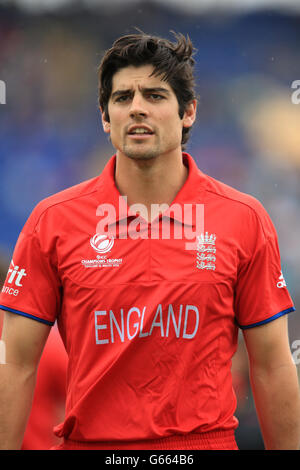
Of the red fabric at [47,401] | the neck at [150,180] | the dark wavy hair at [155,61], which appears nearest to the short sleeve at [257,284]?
the neck at [150,180]

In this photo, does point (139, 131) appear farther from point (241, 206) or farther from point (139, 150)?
point (241, 206)

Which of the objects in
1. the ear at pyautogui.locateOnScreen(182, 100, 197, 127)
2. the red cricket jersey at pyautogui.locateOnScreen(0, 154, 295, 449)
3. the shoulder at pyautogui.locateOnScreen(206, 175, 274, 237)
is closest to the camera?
the red cricket jersey at pyautogui.locateOnScreen(0, 154, 295, 449)

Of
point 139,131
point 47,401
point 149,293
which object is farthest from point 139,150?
point 47,401

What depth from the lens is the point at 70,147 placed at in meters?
7.57

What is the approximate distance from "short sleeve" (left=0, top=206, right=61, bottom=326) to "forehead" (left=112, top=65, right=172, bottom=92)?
618mm

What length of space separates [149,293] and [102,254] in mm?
239

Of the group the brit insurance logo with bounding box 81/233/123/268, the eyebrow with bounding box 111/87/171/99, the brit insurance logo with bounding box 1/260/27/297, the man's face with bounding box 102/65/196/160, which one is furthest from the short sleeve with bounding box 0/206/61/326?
the eyebrow with bounding box 111/87/171/99

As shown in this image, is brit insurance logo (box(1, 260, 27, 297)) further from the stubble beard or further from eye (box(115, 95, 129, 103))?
eye (box(115, 95, 129, 103))

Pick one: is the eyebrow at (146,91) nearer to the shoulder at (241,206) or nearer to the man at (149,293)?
the man at (149,293)

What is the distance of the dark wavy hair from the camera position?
2.88m

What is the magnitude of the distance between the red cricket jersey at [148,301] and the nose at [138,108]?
1.06ft

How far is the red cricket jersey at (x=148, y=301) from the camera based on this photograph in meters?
2.69

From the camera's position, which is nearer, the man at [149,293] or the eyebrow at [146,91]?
the man at [149,293]

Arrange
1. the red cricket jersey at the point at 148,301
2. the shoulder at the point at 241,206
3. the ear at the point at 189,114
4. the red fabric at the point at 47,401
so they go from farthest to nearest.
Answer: the red fabric at the point at 47,401 → the ear at the point at 189,114 → the shoulder at the point at 241,206 → the red cricket jersey at the point at 148,301
